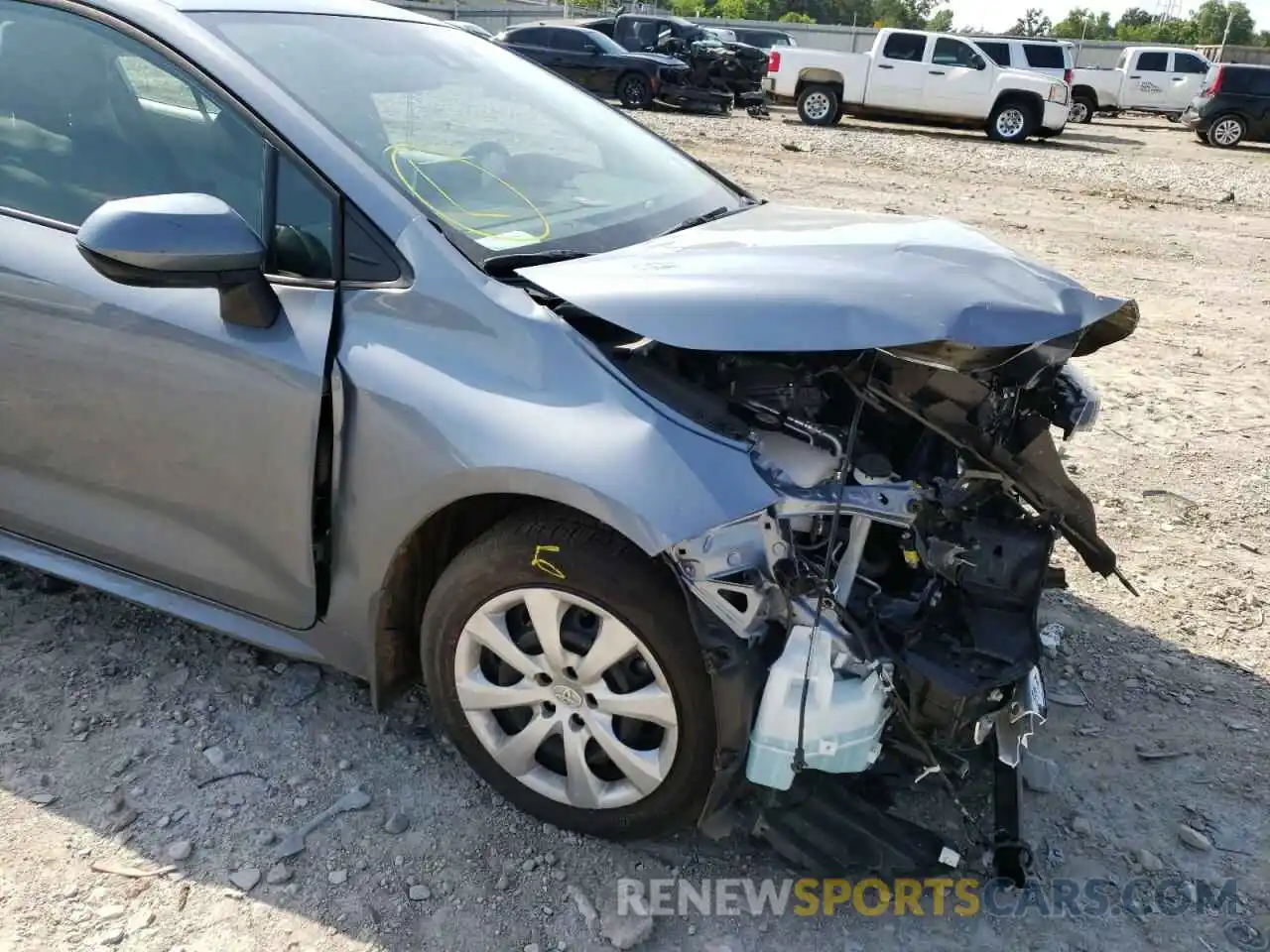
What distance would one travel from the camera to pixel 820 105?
19156 millimetres

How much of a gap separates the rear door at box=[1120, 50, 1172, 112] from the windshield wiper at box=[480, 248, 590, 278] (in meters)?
27.0

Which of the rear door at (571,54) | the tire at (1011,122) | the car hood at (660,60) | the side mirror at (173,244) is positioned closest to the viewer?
the side mirror at (173,244)

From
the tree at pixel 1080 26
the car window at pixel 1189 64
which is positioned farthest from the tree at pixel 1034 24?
the car window at pixel 1189 64

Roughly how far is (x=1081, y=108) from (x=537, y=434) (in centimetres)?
2497

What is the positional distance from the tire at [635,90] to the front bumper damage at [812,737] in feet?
58.7

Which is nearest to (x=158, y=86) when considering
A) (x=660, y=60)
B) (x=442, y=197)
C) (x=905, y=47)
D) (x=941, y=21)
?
(x=442, y=197)

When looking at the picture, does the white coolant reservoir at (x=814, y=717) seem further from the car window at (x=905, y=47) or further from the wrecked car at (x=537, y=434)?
the car window at (x=905, y=47)

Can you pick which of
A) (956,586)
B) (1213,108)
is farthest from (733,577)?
(1213,108)

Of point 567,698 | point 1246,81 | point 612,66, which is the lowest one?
point 567,698

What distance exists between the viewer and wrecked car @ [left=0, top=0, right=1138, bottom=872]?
2.12 meters

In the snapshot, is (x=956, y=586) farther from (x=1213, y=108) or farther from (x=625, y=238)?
(x=1213, y=108)

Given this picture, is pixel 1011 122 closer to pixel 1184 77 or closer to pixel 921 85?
pixel 921 85

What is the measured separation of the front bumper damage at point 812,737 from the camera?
2098 mm

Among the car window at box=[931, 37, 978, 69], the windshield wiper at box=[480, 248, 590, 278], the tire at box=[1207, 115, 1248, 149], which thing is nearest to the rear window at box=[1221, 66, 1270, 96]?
the tire at box=[1207, 115, 1248, 149]
